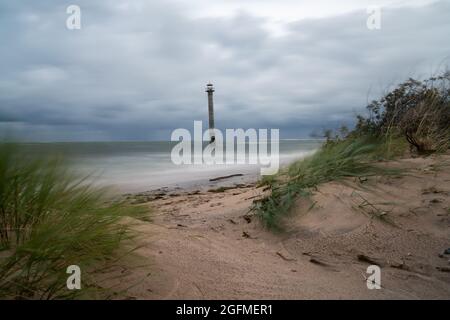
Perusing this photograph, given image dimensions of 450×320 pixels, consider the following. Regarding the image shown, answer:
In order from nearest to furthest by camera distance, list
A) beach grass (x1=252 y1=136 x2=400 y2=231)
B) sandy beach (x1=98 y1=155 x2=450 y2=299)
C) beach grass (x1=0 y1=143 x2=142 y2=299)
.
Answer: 1. beach grass (x1=0 y1=143 x2=142 y2=299)
2. sandy beach (x1=98 y1=155 x2=450 y2=299)
3. beach grass (x1=252 y1=136 x2=400 y2=231)

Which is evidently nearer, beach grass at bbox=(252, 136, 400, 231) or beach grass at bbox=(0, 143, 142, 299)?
beach grass at bbox=(0, 143, 142, 299)

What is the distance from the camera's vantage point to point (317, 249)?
2922 mm

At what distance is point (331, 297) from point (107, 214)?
1.57 metres

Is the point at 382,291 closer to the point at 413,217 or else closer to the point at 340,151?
the point at 413,217

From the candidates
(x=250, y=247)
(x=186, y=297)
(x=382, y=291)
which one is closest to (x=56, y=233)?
(x=186, y=297)

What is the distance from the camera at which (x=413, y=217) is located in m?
3.22

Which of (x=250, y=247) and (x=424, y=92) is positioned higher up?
(x=424, y=92)

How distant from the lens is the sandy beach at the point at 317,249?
215 cm

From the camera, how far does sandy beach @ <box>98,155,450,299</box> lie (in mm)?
2146

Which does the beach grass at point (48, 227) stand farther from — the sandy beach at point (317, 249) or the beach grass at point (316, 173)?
the beach grass at point (316, 173)

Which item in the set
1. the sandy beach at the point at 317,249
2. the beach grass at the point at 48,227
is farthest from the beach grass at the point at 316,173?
the beach grass at the point at 48,227

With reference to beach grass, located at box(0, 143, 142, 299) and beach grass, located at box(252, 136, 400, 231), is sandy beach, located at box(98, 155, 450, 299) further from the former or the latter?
beach grass, located at box(0, 143, 142, 299)

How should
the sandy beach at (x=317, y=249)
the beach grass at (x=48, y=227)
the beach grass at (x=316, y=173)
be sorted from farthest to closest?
the beach grass at (x=316, y=173) → the sandy beach at (x=317, y=249) → the beach grass at (x=48, y=227)

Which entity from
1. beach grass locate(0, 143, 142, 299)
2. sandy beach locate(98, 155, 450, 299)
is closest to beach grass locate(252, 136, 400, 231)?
sandy beach locate(98, 155, 450, 299)
